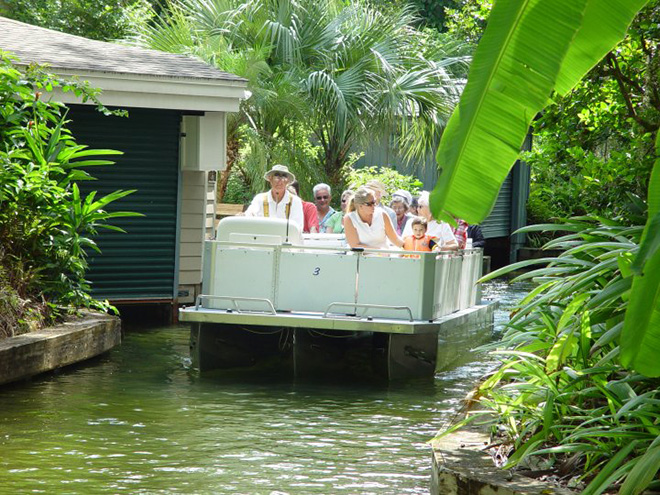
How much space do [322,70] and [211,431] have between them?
51.8 ft

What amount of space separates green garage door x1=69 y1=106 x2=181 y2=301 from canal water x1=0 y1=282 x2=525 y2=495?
8.42ft

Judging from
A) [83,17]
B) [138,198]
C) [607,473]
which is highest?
[83,17]

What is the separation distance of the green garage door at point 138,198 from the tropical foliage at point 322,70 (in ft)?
21.0

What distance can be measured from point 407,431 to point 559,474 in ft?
13.4

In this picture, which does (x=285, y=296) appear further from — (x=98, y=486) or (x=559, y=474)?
(x=559, y=474)

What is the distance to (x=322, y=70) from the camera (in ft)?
78.1

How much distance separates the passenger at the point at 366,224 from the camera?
39.7 feet

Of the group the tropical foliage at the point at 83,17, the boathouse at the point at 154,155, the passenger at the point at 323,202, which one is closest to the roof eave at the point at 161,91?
the boathouse at the point at 154,155

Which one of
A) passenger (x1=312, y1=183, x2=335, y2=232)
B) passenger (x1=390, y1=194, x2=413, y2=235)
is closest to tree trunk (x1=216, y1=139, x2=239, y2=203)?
passenger (x1=312, y1=183, x2=335, y2=232)

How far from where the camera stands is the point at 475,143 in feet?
11.6

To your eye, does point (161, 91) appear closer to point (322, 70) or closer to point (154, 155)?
point (154, 155)

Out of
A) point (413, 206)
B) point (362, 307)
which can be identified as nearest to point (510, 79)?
point (362, 307)

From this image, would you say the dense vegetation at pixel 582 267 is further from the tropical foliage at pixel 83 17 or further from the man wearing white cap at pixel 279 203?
the tropical foliage at pixel 83 17

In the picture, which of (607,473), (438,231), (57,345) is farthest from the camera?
(438,231)
